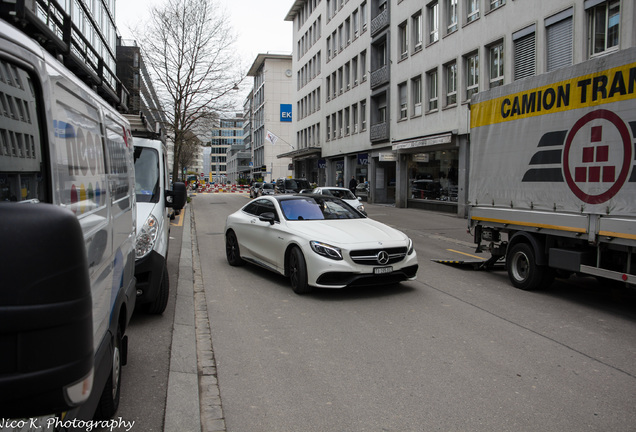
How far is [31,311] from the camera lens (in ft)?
5.92

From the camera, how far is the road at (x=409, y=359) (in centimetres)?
368

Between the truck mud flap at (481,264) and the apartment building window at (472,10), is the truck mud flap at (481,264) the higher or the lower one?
the lower one

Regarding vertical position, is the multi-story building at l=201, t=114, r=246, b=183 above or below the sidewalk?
above

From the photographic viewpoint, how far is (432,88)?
2731cm

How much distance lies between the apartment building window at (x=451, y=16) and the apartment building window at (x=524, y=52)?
5.10 m

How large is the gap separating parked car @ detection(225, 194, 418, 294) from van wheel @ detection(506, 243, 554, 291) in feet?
5.92

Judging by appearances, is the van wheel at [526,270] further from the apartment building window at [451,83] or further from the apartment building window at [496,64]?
the apartment building window at [451,83]

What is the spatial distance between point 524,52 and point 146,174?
17.0 metres

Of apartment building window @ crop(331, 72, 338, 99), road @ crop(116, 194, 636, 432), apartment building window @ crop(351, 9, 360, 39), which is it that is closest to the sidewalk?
road @ crop(116, 194, 636, 432)

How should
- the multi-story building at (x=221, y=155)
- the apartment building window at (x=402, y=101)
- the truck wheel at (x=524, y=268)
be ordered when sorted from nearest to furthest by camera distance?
the truck wheel at (x=524, y=268), the apartment building window at (x=402, y=101), the multi-story building at (x=221, y=155)

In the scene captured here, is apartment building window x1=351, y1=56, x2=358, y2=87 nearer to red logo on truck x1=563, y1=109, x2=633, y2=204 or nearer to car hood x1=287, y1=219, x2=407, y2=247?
car hood x1=287, y1=219, x2=407, y2=247

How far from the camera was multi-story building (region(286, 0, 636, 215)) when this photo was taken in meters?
18.2

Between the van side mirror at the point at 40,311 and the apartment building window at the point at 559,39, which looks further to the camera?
the apartment building window at the point at 559,39

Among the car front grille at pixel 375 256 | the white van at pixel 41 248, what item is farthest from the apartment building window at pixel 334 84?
the white van at pixel 41 248
